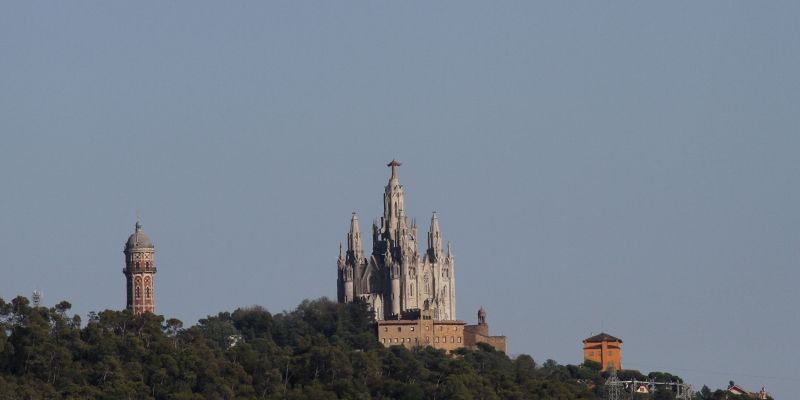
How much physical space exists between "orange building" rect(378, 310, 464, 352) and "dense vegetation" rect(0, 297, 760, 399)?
23.8 ft

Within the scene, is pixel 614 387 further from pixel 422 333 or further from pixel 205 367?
pixel 205 367

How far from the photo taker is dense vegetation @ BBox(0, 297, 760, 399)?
148 meters

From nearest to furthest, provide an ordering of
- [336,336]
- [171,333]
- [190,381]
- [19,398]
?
[19,398]
[190,381]
[171,333]
[336,336]

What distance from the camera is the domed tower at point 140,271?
191 m

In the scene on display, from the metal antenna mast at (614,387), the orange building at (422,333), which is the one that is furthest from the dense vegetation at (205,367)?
the orange building at (422,333)

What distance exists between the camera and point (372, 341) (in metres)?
186

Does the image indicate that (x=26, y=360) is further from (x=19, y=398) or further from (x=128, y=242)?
(x=128, y=242)

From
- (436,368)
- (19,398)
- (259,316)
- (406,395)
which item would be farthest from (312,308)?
(19,398)

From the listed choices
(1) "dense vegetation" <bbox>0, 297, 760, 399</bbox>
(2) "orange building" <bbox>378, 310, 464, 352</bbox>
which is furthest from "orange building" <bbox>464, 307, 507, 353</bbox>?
(1) "dense vegetation" <bbox>0, 297, 760, 399</bbox>

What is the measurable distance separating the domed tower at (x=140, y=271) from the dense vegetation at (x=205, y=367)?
9277 millimetres

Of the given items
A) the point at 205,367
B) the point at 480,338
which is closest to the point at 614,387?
the point at 480,338

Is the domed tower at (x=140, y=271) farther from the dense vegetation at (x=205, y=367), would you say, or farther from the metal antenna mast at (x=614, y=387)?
the metal antenna mast at (x=614, y=387)

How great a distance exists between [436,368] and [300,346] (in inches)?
356

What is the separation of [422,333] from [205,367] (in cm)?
4031
